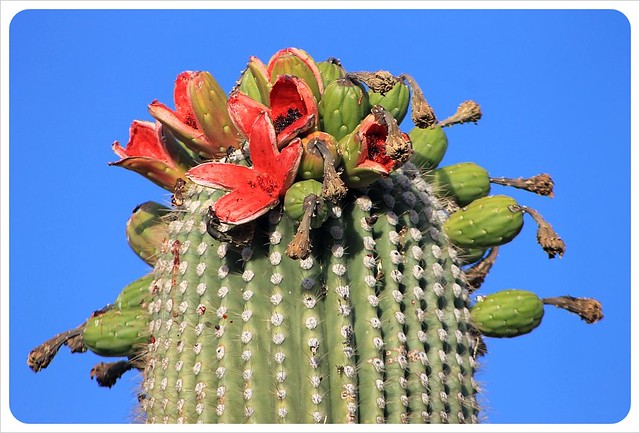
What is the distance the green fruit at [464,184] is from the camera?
207 inches

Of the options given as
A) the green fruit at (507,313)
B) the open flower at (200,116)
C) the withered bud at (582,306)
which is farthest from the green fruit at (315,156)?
the withered bud at (582,306)

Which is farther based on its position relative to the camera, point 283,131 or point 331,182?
point 283,131

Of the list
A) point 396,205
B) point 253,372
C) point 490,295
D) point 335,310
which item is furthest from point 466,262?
point 253,372

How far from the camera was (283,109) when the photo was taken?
15.3ft

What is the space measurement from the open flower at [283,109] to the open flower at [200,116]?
0.53 ft

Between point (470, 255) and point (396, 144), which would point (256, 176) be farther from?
point (470, 255)

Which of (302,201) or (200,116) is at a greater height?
(200,116)

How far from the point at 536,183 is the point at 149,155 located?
6.20ft

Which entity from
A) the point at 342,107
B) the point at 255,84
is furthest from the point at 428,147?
the point at 255,84

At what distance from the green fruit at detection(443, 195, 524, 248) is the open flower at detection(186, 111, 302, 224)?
94 cm

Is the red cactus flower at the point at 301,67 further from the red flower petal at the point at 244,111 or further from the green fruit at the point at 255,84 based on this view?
the red flower petal at the point at 244,111

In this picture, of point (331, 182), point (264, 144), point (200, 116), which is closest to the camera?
point (331, 182)

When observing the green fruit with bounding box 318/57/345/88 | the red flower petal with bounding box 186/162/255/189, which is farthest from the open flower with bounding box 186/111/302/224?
the green fruit with bounding box 318/57/345/88

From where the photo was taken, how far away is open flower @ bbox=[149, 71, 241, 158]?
4.75 meters
